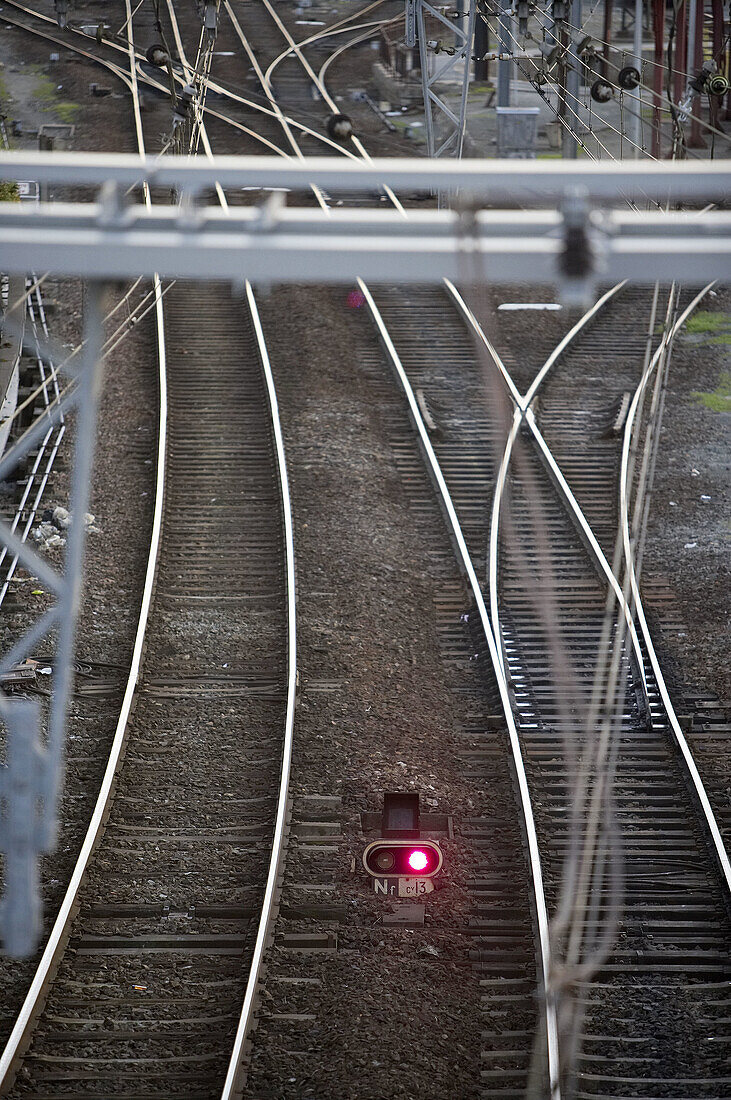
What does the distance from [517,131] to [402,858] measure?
19135 millimetres

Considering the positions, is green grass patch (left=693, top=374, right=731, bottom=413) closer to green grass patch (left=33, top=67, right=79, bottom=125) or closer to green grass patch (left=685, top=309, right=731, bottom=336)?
green grass patch (left=685, top=309, right=731, bottom=336)

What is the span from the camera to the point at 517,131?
2380 cm

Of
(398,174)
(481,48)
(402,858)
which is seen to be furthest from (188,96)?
(481,48)

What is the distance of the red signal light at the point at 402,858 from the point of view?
7242mm

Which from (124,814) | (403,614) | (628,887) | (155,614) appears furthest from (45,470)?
(628,887)

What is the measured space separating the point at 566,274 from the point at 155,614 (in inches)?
284

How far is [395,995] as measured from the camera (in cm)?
693

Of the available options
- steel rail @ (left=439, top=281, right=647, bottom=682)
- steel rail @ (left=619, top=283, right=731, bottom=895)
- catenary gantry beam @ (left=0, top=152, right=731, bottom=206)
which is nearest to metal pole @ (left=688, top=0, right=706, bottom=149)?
steel rail @ (left=439, top=281, right=647, bottom=682)

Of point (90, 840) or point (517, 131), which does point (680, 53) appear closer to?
point (517, 131)

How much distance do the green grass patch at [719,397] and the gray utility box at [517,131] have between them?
8958 mm

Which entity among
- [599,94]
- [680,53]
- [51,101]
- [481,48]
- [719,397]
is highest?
[481,48]

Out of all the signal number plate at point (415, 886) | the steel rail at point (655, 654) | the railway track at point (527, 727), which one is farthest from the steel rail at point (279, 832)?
the steel rail at point (655, 654)

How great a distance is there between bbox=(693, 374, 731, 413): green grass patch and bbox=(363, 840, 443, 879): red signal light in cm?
968

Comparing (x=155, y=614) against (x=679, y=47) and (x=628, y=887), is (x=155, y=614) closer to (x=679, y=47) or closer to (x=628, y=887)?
(x=628, y=887)
